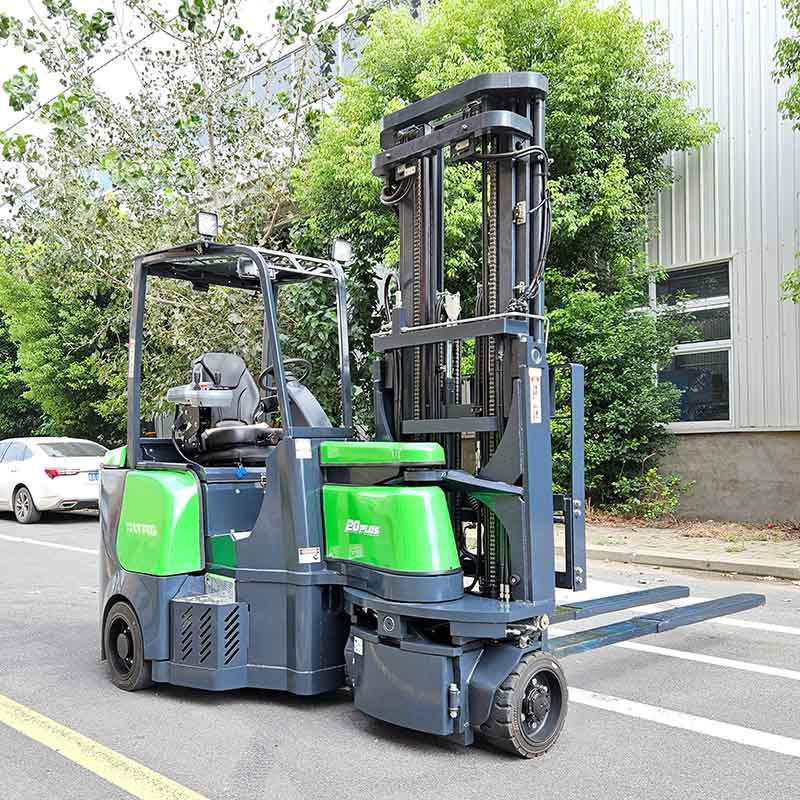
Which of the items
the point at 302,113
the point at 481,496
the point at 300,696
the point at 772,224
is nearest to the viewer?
the point at 481,496

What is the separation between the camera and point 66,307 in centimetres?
2470

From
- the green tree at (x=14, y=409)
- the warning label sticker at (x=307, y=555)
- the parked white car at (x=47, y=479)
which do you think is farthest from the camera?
the green tree at (x=14, y=409)

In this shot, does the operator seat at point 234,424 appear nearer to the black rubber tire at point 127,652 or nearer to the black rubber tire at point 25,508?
the black rubber tire at point 127,652

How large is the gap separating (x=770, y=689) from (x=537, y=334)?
2.68 metres

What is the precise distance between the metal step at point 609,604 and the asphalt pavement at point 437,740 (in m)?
0.43

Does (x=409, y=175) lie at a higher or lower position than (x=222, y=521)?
higher

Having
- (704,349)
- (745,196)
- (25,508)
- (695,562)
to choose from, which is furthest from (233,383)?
(25,508)

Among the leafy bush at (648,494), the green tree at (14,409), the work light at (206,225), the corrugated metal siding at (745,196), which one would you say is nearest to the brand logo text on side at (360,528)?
the work light at (206,225)

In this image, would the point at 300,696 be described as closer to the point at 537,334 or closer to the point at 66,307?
the point at 537,334

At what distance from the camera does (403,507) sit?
185 inches

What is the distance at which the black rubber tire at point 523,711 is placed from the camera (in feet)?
14.4

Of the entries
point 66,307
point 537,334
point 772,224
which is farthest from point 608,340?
point 66,307

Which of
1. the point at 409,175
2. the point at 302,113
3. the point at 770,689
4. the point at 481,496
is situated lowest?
the point at 770,689

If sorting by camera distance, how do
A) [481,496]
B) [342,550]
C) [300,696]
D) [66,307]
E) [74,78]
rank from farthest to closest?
[66,307]
[74,78]
[300,696]
[342,550]
[481,496]
